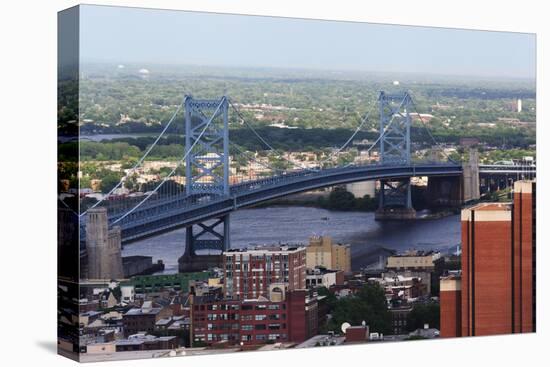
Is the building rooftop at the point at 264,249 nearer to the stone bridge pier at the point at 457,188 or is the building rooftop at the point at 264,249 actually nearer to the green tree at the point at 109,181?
the green tree at the point at 109,181

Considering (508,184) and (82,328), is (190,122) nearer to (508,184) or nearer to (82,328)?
(82,328)

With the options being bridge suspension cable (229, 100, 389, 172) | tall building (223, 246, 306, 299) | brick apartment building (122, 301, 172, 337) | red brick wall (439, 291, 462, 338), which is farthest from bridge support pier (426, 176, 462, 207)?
brick apartment building (122, 301, 172, 337)

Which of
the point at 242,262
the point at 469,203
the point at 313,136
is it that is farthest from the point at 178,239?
the point at 469,203

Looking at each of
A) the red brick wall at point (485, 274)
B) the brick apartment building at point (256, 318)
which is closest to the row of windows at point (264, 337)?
the brick apartment building at point (256, 318)

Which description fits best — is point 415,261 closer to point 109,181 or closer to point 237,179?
point 237,179

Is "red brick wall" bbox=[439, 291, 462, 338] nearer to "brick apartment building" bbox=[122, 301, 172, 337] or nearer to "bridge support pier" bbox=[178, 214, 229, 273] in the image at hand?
"bridge support pier" bbox=[178, 214, 229, 273]

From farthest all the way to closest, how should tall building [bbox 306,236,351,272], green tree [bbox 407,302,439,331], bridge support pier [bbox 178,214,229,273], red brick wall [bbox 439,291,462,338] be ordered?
red brick wall [bbox 439,291,462,338] → green tree [bbox 407,302,439,331] → tall building [bbox 306,236,351,272] → bridge support pier [bbox 178,214,229,273]
